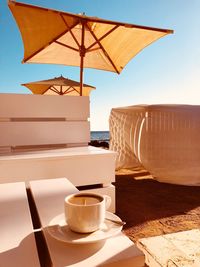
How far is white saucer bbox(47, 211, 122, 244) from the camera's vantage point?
482mm

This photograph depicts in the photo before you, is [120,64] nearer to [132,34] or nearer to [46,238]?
[132,34]

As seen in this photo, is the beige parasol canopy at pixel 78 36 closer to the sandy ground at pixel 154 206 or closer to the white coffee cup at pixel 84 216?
the sandy ground at pixel 154 206

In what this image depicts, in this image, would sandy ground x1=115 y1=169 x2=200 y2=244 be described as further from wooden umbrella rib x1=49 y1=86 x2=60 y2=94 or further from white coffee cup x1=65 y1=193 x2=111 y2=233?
wooden umbrella rib x1=49 y1=86 x2=60 y2=94

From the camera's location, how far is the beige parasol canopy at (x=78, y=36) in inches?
139

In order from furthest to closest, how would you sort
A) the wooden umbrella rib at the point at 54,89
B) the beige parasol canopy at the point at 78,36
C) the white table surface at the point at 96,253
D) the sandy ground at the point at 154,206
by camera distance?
the wooden umbrella rib at the point at 54,89
the beige parasol canopy at the point at 78,36
the sandy ground at the point at 154,206
the white table surface at the point at 96,253

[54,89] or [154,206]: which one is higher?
[54,89]

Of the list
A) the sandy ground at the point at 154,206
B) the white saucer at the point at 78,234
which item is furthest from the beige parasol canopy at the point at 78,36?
the white saucer at the point at 78,234

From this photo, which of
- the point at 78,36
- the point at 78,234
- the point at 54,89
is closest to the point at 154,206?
the point at 78,234

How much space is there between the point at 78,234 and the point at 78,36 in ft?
15.7

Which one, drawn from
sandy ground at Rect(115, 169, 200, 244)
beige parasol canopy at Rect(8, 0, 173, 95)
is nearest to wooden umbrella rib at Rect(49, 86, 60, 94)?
beige parasol canopy at Rect(8, 0, 173, 95)

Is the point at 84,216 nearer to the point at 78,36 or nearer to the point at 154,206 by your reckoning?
the point at 154,206

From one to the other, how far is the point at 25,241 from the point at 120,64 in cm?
507

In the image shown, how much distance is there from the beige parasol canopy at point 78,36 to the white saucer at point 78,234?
3.46 m

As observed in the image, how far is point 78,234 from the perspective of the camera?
1.67 ft
